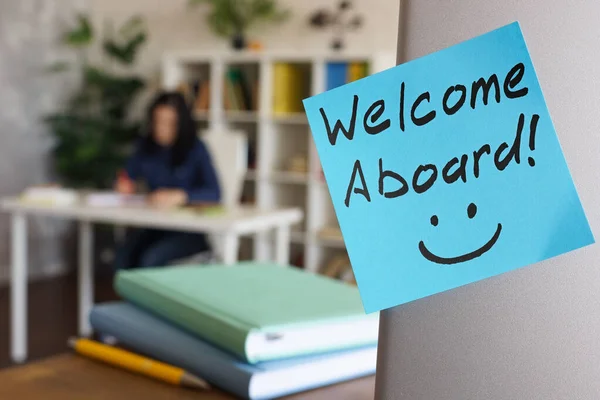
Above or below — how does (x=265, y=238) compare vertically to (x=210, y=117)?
below

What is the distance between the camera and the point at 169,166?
138 inches

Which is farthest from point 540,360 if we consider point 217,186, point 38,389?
point 217,186

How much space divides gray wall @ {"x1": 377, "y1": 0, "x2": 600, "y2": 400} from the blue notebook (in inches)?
7.9

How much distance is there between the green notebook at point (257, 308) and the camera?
22.2 inches

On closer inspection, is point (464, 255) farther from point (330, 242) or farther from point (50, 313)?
point (330, 242)

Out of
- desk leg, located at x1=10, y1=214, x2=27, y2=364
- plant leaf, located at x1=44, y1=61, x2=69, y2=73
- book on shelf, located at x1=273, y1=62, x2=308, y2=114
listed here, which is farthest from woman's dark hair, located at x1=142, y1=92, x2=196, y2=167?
plant leaf, located at x1=44, y1=61, x2=69, y2=73

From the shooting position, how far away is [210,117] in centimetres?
474

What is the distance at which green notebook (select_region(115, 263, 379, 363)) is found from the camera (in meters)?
0.56

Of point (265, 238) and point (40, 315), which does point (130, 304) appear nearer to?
point (40, 315)

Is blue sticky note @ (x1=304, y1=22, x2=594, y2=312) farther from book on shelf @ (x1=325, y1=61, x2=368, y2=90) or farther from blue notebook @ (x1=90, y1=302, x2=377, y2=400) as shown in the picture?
book on shelf @ (x1=325, y1=61, x2=368, y2=90)

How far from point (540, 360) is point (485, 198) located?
0.26 feet

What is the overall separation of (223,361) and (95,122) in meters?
4.47

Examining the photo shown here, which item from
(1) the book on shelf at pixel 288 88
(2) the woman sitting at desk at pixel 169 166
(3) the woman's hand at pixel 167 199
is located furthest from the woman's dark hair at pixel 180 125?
(1) the book on shelf at pixel 288 88

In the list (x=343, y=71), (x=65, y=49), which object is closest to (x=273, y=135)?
(x=343, y=71)
